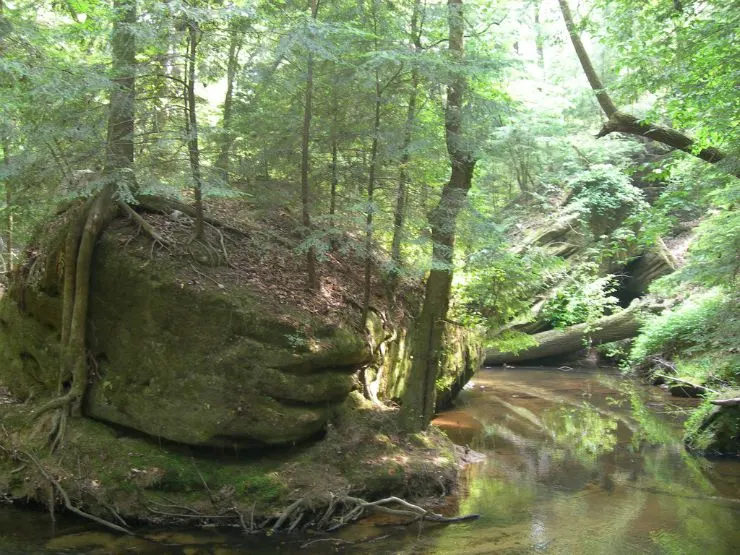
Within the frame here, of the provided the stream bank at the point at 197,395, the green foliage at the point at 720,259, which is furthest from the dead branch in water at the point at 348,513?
the green foliage at the point at 720,259

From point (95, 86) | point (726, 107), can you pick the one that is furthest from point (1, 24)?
point (726, 107)

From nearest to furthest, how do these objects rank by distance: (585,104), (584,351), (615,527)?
(615,527) < (584,351) < (585,104)

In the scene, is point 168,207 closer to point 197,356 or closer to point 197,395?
point 197,356

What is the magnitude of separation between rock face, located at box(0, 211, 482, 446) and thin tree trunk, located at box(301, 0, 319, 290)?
918mm

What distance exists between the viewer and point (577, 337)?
67.4 ft

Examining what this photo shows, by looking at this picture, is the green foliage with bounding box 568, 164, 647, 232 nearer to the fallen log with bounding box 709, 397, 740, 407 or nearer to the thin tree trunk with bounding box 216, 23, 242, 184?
the fallen log with bounding box 709, 397, 740, 407

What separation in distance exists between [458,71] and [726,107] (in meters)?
3.91

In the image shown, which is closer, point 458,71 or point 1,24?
point 1,24

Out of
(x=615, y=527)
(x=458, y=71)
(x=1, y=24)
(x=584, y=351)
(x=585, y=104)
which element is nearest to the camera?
(x=615, y=527)

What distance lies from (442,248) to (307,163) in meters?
2.50

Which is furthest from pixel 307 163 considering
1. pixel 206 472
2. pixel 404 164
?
pixel 206 472

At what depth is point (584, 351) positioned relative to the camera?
873 inches

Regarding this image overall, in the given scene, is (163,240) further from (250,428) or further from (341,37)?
(341,37)

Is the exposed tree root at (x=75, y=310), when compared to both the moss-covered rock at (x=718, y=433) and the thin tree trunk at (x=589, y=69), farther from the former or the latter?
the moss-covered rock at (x=718, y=433)
